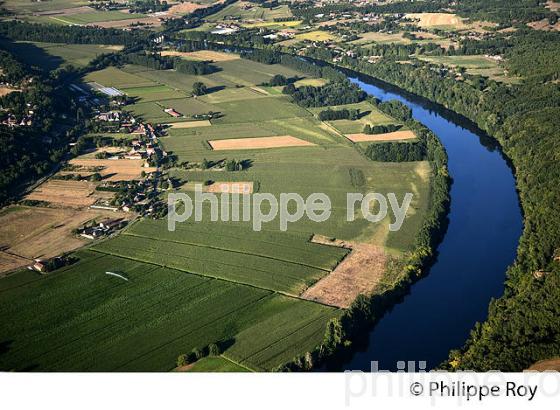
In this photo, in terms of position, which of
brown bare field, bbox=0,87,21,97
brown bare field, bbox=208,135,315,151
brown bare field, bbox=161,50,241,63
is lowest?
brown bare field, bbox=208,135,315,151

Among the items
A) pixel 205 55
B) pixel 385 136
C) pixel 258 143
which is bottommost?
pixel 258 143

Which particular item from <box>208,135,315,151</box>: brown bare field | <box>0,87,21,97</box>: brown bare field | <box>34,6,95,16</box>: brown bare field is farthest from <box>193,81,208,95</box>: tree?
<box>34,6,95,16</box>: brown bare field

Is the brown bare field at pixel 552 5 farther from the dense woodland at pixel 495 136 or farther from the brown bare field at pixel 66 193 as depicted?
the brown bare field at pixel 66 193

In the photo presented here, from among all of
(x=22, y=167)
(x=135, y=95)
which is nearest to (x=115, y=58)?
(x=135, y=95)

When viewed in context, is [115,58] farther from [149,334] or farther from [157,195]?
[149,334]

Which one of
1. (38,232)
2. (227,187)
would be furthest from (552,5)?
(38,232)

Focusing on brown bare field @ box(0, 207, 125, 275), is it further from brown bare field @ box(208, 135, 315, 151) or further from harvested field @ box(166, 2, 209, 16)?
harvested field @ box(166, 2, 209, 16)

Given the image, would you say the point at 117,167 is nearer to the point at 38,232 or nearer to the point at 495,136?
the point at 38,232
